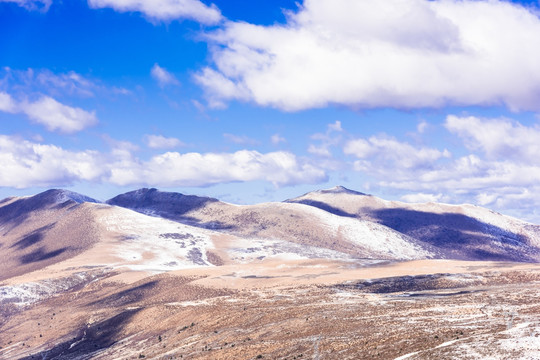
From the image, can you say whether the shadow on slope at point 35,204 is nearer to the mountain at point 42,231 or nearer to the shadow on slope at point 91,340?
the mountain at point 42,231

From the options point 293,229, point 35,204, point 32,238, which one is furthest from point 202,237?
point 35,204

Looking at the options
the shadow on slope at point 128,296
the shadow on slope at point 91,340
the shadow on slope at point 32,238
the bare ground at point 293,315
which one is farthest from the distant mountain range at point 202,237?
the shadow on slope at point 91,340

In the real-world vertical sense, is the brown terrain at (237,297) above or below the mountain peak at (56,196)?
below

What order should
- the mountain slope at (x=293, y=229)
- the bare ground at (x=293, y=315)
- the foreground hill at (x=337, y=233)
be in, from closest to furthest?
the bare ground at (x=293, y=315)
the mountain slope at (x=293, y=229)
the foreground hill at (x=337, y=233)

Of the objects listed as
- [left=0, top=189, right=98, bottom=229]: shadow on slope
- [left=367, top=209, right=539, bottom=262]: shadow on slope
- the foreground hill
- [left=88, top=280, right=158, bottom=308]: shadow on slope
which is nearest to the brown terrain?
[left=88, top=280, right=158, bottom=308]: shadow on slope

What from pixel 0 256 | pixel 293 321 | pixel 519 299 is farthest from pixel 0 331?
pixel 0 256
